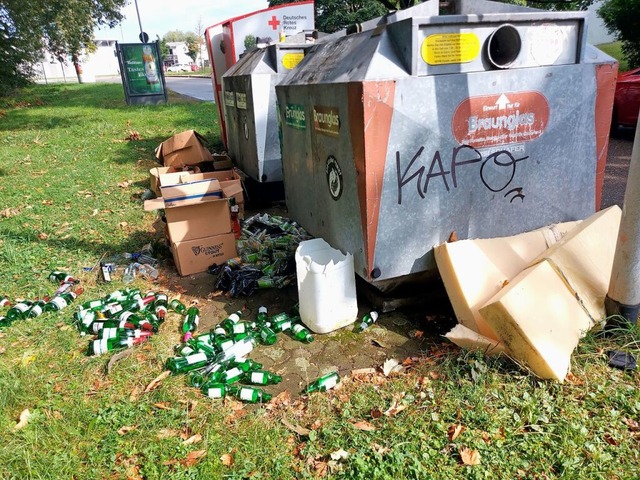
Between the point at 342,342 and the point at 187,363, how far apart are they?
1.02 meters

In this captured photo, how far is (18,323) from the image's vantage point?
3.59 m

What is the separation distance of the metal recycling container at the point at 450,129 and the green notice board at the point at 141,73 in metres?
14.4

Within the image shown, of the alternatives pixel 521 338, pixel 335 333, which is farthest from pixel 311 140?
pixel 521 338

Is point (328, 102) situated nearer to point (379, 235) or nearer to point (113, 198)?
point (379, 235)

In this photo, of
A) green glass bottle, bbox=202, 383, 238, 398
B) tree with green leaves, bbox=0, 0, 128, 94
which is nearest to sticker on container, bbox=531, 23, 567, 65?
green glass bottle, bbox=202, 383, 238, 398

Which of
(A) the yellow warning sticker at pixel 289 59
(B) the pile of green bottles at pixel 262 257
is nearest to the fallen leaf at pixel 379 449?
(B) the pile of green bottles at pixel 262 257

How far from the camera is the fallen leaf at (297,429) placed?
2.44 m

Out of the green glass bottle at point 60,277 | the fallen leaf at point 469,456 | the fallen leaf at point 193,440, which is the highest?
the green glass bottle at point 60,277

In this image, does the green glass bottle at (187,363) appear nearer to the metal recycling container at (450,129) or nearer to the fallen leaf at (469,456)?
the metal recycling container at (450,129)

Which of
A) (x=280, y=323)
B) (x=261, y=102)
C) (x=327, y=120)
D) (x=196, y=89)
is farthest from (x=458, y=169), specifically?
(x=196, y=89)

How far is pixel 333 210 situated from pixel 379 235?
530 mm

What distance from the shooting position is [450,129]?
2980 millimetres

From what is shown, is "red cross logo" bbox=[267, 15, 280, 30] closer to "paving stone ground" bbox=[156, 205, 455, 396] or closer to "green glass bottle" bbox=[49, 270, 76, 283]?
"green glass bottle" bbox=[49, 270, 76, 283]

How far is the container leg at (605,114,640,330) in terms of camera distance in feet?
8.27
